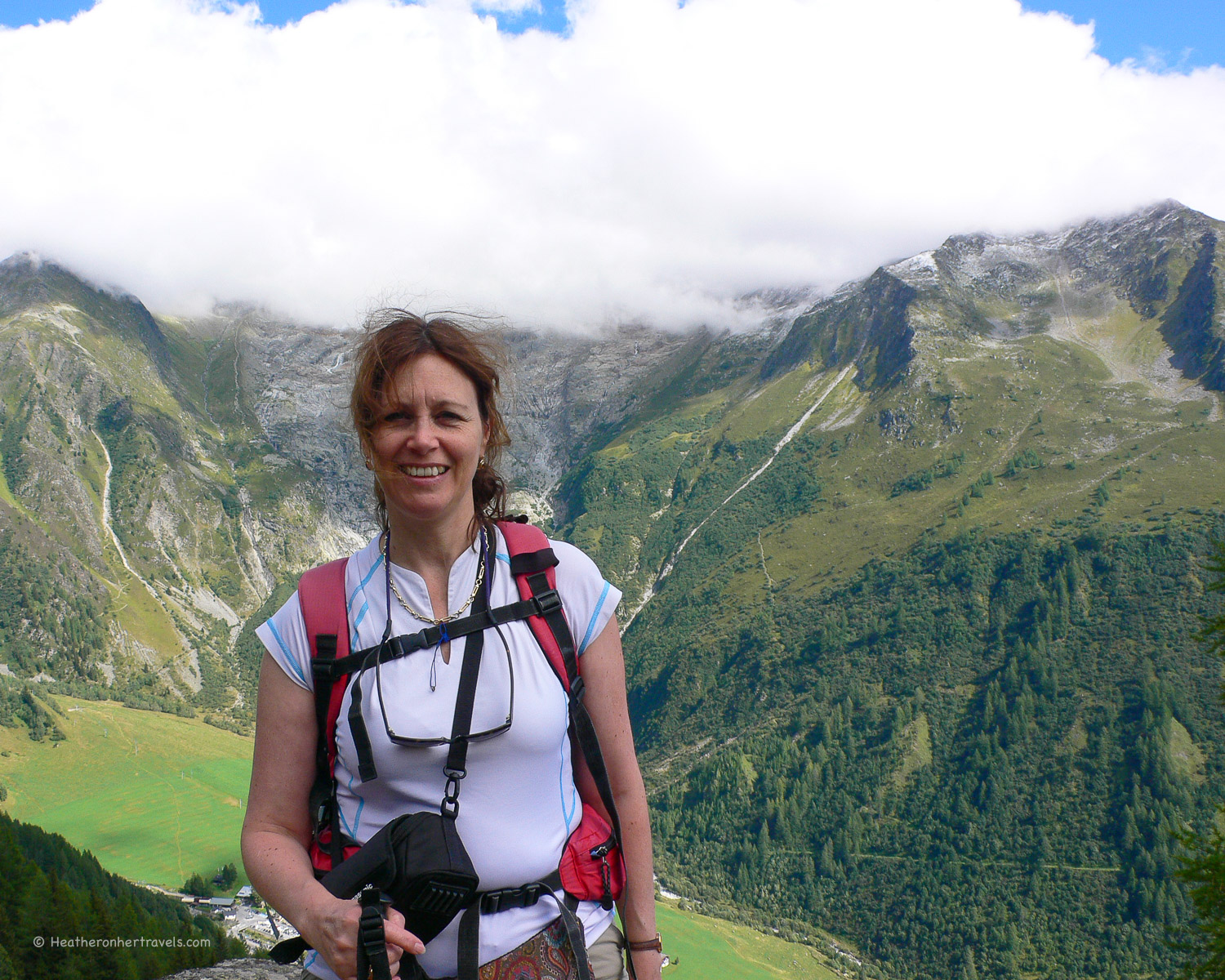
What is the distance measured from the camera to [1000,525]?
588ft

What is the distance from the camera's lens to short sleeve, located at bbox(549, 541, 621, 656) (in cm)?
396

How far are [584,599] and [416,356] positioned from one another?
1.40 m

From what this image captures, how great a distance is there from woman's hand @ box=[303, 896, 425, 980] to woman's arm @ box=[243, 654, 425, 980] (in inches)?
4.7

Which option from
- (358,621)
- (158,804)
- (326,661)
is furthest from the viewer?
(158,804)

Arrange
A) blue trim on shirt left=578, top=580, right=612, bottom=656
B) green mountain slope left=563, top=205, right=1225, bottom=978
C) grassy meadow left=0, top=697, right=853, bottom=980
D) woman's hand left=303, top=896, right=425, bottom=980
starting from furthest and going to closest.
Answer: green mountain slope left=563, top=205, right=1225, bottom=978
grassy meadow left=0, top=697, right=853, bottom=980
blue trim on shirt left=578, top=580, right=612, bottom=656
woman's hand left=303, top=896, right=425, bottom=980

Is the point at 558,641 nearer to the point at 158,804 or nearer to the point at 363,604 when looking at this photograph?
the point at 363,604

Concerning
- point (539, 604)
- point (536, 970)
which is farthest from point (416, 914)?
point (539, 604)

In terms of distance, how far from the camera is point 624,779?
418 cm

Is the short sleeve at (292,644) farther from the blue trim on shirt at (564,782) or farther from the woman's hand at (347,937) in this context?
the blue trim on shirt at (564,782)

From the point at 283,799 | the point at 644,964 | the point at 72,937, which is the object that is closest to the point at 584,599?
the point at 283,799

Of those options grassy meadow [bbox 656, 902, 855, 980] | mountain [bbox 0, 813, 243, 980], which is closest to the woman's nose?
mountain [bbox 0, 813, 243, 980]

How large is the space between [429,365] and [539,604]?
1.24 meters

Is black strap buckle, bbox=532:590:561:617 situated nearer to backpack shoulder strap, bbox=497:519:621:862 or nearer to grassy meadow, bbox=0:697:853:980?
backpack shoulder strap, bbox=497:519:621:862

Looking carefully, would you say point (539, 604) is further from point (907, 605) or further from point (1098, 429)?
point (1098, 429)
